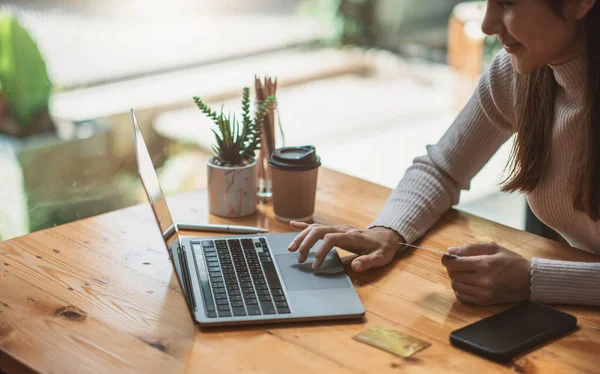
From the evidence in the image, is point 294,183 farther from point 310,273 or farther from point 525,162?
point 525,162

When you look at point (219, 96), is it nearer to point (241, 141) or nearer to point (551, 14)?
point (241, 141)

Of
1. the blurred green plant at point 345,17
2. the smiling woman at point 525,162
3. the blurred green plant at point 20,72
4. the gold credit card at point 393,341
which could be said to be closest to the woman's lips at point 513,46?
the smiling woman at point 525,162

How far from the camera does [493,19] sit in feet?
3.85

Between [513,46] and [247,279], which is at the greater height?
[513,46]

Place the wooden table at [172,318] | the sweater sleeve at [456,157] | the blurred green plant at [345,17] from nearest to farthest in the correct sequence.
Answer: the wooden table at [172,318] → the sweater sleeve at [456,157] → the blurred green plant at [345,17]

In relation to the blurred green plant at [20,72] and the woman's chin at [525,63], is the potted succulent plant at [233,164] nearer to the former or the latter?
the woman's chin at [525,63]

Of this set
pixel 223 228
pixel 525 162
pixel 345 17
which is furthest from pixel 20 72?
pixel 345 17

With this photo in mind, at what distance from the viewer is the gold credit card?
3.25 feet

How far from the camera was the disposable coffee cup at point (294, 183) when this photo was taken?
4.77 feet

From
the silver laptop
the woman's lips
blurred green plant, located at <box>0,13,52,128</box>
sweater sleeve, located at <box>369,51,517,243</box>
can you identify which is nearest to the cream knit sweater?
sweater sleeve, located at <box>369,51,517,243</box>

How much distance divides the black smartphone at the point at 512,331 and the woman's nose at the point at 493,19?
0.43m

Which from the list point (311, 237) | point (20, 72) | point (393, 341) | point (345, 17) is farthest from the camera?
point (345, 17)

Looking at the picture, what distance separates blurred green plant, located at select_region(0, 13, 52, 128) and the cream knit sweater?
1.31m

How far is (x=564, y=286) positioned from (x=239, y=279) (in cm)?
49
